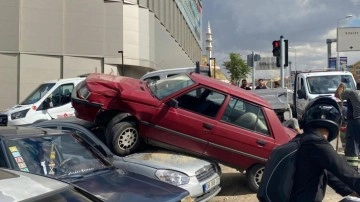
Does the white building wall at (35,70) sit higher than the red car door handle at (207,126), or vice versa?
the white building wall at (35,70)

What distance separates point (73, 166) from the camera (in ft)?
17.7

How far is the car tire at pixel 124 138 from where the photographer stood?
7570 mm

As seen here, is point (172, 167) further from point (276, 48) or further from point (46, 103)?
point (276, 48)

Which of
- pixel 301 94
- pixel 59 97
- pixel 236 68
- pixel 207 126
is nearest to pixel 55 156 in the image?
pixel 207 126

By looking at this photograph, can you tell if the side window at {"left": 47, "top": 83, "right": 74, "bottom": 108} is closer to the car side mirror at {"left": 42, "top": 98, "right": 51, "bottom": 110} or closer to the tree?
the car side mirror at {"left": 42, "top": 98, "right": 51, "bottom": 110}

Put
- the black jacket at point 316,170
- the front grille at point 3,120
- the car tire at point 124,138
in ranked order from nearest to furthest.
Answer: the black jacket at point 316,170 < the car tire at point 124,138 < the front grille at point 3,120

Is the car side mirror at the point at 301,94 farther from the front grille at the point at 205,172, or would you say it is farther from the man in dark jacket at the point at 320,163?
the man in dark jacket at the point at 320,163

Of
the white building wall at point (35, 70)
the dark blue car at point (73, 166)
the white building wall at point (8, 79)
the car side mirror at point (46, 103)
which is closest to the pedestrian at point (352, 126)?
the dark blue car at point (73, 166)

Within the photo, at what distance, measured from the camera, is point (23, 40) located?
2731 cm

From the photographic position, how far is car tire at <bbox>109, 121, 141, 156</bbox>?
7570 millimetres

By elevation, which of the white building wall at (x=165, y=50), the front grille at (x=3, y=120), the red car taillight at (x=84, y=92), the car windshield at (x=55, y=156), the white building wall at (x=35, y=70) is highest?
the white building wall at (x=165, y=50)

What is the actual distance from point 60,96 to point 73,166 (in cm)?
862

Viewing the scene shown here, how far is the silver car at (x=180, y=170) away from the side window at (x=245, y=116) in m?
0.99

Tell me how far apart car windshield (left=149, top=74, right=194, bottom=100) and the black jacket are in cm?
514
